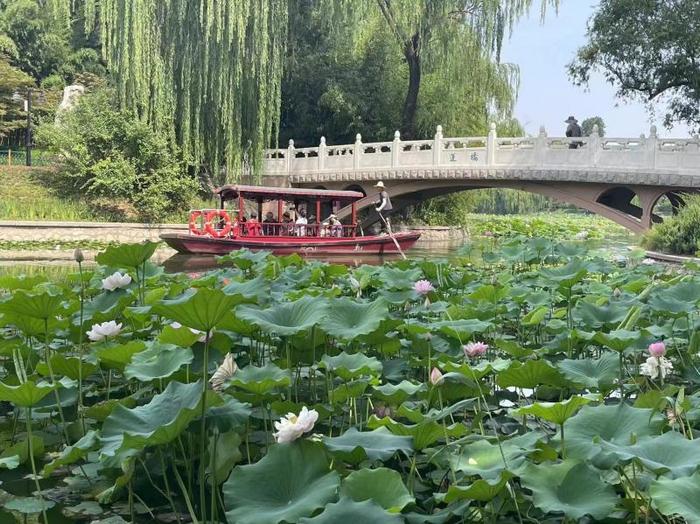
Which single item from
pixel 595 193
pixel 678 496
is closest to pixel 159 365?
pixel 678 496

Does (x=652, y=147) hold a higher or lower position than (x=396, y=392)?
higher

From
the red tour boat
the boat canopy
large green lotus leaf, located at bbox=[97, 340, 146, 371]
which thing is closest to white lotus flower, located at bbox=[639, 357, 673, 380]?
large green lotus leaf, located at bbox=[97, 340, 146, 371]

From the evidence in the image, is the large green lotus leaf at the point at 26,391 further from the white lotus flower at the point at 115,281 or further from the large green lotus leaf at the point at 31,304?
the white lotus flower at the point at 115,281

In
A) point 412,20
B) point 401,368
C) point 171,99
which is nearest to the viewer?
point 401,368

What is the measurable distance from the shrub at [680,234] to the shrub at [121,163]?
11.1 metres

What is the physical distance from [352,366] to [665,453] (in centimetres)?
95

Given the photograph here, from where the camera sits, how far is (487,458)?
61.7 inches

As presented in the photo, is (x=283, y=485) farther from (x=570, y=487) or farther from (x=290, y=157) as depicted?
(x=290, y=157)

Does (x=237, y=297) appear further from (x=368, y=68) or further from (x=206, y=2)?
(x=368, y=68)

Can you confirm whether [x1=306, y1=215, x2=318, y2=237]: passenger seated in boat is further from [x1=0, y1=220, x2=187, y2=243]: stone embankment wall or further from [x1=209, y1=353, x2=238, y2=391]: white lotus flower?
[x1=209, y1=353, x2=238, y2=391]: white lotus flower

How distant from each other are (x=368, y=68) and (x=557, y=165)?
8.85m

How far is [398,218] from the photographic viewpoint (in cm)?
2347

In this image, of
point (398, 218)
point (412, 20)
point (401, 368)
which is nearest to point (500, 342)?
point (401, 368)

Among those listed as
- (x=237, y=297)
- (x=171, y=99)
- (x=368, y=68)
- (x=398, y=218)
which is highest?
(x=368, y=68)
